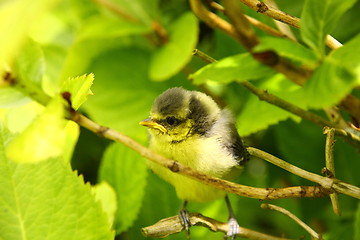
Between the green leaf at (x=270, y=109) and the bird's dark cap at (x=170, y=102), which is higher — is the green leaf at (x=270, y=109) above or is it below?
above

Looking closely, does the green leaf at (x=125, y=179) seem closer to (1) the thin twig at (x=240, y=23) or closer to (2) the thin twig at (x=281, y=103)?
(2) the thin twig at (x=281, y=103)

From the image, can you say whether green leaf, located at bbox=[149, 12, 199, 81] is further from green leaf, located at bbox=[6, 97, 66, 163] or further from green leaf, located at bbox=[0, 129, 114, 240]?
green leaf, located at bbox=[6, 97, 66, 163]

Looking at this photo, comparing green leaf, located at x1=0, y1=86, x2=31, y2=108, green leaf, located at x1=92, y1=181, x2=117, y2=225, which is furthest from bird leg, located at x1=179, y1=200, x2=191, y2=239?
green leaf, located at x1=0, y1=86, x2=31, y2=108

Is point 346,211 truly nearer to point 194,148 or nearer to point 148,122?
point 194,148

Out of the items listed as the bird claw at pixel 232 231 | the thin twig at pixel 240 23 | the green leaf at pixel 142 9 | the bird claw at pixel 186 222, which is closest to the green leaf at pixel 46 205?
the bird claw at pixel 186 222

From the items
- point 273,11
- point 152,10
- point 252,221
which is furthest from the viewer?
point 252,221

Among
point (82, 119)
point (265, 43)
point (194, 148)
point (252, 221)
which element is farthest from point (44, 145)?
point (252, 221)
